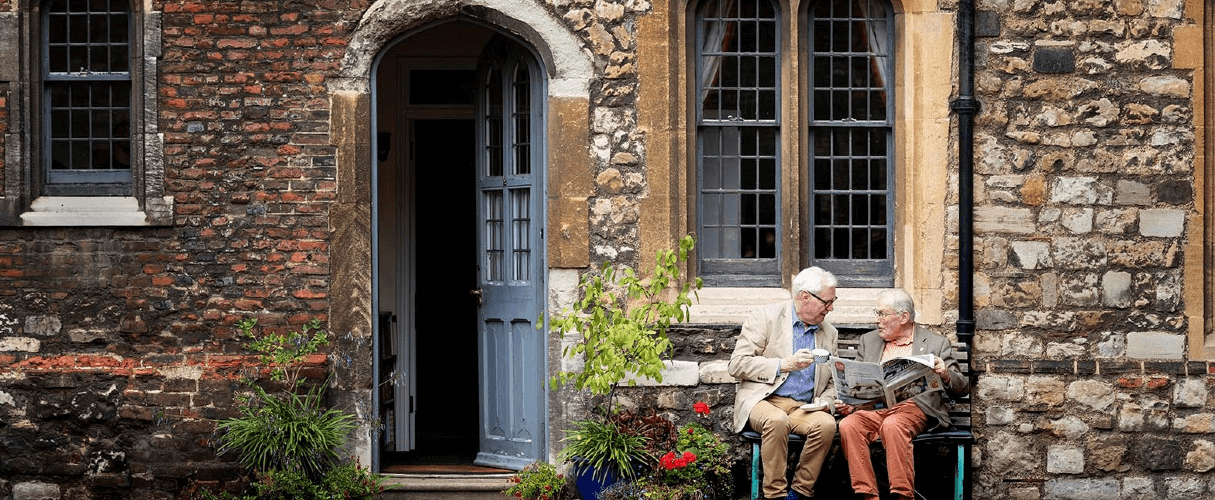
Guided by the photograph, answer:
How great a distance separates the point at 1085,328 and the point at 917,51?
2067 mm

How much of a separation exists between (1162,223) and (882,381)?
2408 millimetres

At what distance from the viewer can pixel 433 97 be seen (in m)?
10.3

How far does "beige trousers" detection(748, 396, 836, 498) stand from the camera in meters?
7.59

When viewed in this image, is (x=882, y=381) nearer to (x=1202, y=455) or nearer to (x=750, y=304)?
(x=750, y=304)

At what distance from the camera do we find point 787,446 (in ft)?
25.2

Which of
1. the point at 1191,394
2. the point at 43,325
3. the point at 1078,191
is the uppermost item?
the point at 1078,191

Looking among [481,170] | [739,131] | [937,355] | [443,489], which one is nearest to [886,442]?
[937,355]

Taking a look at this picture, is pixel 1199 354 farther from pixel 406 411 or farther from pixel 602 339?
pixel 406 411

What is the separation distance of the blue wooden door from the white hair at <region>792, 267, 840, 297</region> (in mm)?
1811

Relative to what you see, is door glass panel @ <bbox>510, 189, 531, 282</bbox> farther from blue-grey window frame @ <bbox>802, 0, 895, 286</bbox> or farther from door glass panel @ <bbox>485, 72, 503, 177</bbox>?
blue-grey window frame @ <bbox>802, 0, 895, 286</bbox>

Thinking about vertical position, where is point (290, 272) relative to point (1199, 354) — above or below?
above

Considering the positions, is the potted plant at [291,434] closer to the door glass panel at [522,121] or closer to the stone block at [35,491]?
the stone block at [35,491]

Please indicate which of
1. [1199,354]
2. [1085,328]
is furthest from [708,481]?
[1199,354]

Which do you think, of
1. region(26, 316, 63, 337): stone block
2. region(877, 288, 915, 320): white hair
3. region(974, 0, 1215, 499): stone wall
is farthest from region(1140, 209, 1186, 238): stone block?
region(26, 316, 63, 337): stone block
